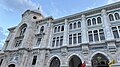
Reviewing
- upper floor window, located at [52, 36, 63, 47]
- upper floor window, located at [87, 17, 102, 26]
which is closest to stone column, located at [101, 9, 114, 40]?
upper floor window, located at [87, 17, 102, 26]

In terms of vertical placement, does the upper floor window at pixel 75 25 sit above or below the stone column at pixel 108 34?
above

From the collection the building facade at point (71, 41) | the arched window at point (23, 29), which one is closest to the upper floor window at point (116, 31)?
the building facade at point (71, 41)

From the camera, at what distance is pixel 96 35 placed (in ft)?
52.1

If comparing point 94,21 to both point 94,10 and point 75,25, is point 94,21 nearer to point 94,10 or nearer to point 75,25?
point 94,10

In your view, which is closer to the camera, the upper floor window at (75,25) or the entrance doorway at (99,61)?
the entrance doorway at (99,61)

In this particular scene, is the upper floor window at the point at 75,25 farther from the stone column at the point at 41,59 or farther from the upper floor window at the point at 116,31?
the stone column at the point at 41,59

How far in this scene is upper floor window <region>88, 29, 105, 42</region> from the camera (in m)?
15.2

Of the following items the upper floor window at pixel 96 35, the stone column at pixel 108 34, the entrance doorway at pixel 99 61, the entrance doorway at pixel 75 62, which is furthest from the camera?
the entrance doorway at pixel 75 62

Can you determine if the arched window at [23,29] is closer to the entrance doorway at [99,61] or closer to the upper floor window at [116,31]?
the entrance doorway at [99,61]

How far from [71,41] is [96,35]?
4.28m

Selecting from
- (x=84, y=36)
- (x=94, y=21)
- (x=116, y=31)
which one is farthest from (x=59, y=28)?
(x=116, y=31)

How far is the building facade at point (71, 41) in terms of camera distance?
1438 cm

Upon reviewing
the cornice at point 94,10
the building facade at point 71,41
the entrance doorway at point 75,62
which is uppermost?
the cornice at point 94,10

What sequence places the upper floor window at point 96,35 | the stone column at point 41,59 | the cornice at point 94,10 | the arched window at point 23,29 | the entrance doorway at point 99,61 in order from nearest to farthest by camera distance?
the entrance doorway at point 99,61 < the upper floor window at point 96,35 < the cornice at point 94,10 < the stone column at point 41,59 < the arched window at point 23,29
